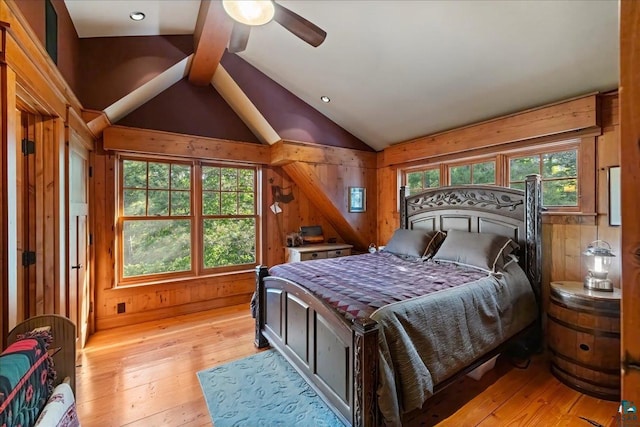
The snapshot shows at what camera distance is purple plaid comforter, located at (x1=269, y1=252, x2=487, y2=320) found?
1.93 metres

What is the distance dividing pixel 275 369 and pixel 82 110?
298cm

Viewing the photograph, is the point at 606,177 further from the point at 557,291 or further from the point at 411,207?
the point at 411,207

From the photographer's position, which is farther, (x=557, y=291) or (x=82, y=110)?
(x=82, y=110)

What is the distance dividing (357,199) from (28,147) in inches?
147

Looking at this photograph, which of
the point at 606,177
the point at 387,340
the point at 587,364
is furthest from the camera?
the point at 606,177

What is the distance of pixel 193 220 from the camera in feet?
13.3

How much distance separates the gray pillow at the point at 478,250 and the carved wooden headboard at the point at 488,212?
0.20 metres

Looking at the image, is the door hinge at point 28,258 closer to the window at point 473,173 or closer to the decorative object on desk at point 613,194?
the window at point 473,173

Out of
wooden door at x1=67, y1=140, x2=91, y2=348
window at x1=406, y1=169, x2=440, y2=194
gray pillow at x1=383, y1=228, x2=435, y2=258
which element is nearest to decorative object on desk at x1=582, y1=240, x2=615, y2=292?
gray pillow at x1=383, y1=228, x2=435, y2=258

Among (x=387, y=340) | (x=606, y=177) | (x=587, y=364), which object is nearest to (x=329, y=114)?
(x=606, y=177)

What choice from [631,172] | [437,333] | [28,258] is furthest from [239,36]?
[437,333]

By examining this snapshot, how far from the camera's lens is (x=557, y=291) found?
246 cm

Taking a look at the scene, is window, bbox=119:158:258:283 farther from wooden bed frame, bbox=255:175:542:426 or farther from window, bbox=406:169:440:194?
window, bbox=406:169:440:194

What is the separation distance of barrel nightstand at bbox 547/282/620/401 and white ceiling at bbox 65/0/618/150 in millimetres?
1814
